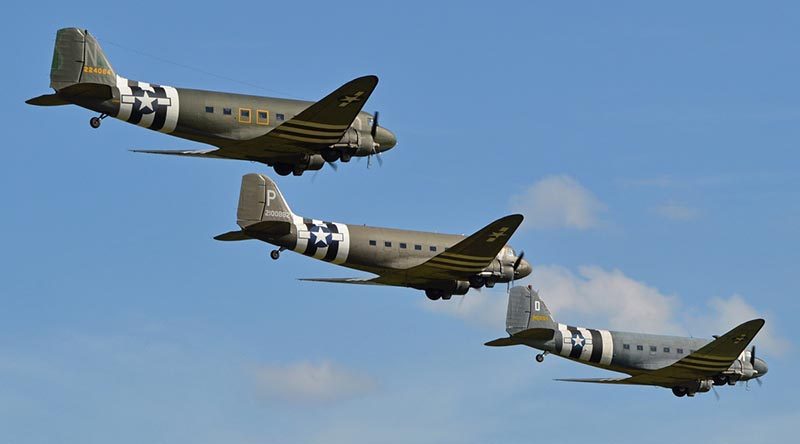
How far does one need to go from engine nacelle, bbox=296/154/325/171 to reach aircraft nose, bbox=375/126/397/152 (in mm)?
2974

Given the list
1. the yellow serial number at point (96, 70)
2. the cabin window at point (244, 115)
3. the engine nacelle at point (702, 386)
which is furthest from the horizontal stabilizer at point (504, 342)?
the yellow serial number at point (96, 70)

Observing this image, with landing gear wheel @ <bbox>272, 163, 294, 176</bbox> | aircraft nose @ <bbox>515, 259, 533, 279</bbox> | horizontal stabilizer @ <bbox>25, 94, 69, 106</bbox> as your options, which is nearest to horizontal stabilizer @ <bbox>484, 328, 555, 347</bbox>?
aircraft nose @ <bbox>515, 259, 533, 279</bbox>

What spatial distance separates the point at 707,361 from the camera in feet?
288

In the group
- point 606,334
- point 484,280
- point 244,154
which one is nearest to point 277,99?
point 244,154

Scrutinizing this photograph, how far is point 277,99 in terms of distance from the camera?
72.4m

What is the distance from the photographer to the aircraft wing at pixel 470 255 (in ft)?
247

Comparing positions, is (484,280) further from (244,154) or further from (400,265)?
(244,154)

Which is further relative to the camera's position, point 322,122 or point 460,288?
point 460,288

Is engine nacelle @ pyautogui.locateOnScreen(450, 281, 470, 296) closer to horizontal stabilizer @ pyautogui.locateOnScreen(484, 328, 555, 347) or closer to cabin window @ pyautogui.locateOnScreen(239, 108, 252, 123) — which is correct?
horizontal stabilizer @ pyautogui.locateOnScreen(484, 328, 555, 347)

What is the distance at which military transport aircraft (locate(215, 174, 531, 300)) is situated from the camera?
75.1 m

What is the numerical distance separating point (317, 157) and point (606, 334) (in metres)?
22.8

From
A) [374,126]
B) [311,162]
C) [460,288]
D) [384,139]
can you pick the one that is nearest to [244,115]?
[311,162]

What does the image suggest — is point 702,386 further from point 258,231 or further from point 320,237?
point 258,231

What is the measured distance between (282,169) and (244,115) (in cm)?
316
